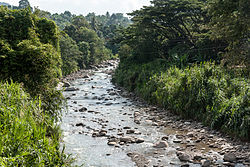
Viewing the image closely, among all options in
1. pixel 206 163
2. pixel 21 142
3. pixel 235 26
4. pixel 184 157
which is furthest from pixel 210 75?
pixel 21 142

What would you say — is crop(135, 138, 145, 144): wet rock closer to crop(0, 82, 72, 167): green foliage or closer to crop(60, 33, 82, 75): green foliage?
crop(0, 82, 72, 167): green foliage

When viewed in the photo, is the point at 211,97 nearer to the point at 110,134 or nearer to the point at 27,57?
the point at 110,134

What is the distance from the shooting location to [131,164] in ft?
24.3

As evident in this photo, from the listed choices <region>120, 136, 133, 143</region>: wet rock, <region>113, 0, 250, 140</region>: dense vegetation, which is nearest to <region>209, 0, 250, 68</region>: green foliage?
<region>113, 0, 250, 140</region>: dense vegetation

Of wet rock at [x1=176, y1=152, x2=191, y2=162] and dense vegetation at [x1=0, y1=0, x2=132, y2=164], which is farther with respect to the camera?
wet rock at [x1=176, y1=152, x2=191, y2=162]

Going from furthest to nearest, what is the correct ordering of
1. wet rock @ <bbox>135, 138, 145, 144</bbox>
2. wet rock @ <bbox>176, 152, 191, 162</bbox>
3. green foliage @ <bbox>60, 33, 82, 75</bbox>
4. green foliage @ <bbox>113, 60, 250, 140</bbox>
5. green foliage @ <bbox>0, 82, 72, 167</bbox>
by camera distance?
1. green foliage @ <bbox>60, 33, 82, 75</bbox>
2. wet rock @ <bbox>135, 138, 145, 144</bbox>
3. green foliage @ <bbox>113, 60, 250, 140</bbox>
4. wet rock @ <bbox>176, 152, 191, 162</bbox>
5. green foliage @ <bbox>0, 82, 72, 167</bbox>

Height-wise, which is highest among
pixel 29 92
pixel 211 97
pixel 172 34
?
pixel 172 34

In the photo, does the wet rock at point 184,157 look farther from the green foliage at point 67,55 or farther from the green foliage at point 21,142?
the green foliage at point 67,55

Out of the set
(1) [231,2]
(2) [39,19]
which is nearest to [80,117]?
(2) [39,19]

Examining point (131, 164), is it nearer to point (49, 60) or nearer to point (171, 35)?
point (49, 60)

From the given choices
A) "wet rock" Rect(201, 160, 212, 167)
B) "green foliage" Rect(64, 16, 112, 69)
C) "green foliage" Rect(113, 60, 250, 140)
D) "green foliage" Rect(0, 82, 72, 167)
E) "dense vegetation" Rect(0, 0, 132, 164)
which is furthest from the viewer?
"green foliage" Rect(64, 16, 112, 69)

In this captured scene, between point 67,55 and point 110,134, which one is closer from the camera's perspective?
point 110,134

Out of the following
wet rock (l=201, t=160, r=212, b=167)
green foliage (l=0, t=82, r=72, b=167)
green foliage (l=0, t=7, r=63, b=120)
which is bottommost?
wet rock (l=201, t=160, r=212, b=167)

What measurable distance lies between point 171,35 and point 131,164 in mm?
21563
